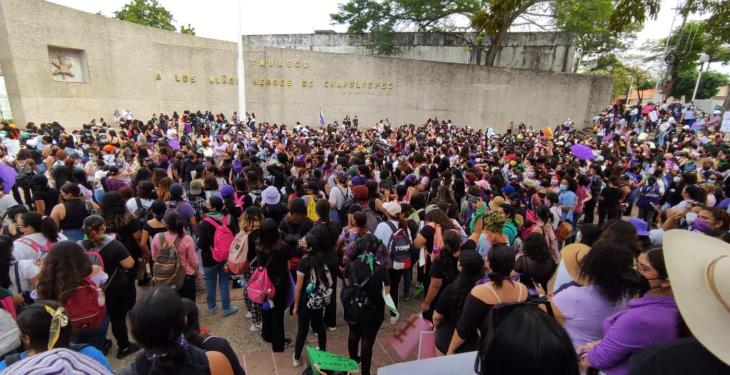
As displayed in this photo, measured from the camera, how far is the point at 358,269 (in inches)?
123

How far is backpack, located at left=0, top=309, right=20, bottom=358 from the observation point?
84.7 inches

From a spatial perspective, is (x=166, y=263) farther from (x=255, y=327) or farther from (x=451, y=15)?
(x=451, y=15)

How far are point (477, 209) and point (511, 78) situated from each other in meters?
23.1

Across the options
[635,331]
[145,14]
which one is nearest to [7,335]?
[635,331]

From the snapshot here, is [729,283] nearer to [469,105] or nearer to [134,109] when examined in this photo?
[134,109]

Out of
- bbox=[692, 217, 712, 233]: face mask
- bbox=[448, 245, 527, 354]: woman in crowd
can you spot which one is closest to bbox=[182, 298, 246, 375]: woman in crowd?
bbox=[448, 245, 527, 354]: woman in crowd

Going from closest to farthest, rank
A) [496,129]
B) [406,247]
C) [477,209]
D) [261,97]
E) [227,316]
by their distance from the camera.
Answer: [406,247], [227,316], [477,209], [261,97], [496,129]

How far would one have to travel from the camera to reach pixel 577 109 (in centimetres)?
2502

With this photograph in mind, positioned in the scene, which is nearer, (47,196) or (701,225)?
(701,225)

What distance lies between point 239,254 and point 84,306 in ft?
4.50

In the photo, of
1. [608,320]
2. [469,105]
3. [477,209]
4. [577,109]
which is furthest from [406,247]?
[577,109]

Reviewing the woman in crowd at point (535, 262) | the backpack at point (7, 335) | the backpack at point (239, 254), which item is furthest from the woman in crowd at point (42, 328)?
the woman in crowd at point (535, 262)

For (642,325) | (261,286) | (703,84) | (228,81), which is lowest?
(261,286)

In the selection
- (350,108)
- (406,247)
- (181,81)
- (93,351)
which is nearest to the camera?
(93,351)
